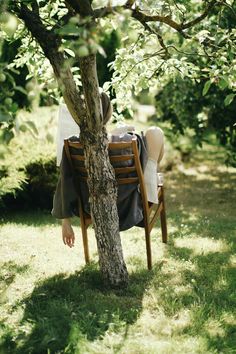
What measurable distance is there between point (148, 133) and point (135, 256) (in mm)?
1094

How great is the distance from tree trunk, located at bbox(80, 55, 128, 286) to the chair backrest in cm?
14

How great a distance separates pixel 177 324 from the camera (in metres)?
2.97

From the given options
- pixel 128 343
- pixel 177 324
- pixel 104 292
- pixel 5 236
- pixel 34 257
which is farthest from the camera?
pixel 5 236

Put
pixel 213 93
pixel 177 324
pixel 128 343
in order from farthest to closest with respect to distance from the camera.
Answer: pixel 213 93 → pixel 177 324 → pixel 128 343

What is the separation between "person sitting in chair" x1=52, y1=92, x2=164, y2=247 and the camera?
142 inches

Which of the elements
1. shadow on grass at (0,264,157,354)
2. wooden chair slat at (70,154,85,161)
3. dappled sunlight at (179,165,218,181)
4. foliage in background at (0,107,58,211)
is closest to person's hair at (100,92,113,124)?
wooden chair slat at (70,154,85,161)

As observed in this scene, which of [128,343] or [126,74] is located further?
[126,74]

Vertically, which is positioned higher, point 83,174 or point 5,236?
point 83,174

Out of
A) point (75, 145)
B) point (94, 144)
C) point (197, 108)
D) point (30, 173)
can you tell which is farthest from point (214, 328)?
point (197, 108)

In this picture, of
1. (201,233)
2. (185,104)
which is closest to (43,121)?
(185,104)

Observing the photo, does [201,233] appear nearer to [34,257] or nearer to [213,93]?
[34,257]

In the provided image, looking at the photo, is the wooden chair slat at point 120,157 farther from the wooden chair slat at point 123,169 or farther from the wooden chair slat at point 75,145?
the wooden chair slat at point 75,145

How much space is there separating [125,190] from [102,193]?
0.37 m

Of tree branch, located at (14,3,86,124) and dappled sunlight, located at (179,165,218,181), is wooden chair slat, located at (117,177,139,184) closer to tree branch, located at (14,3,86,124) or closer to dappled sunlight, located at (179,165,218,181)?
tree branch, located at (14,3,86,124)
